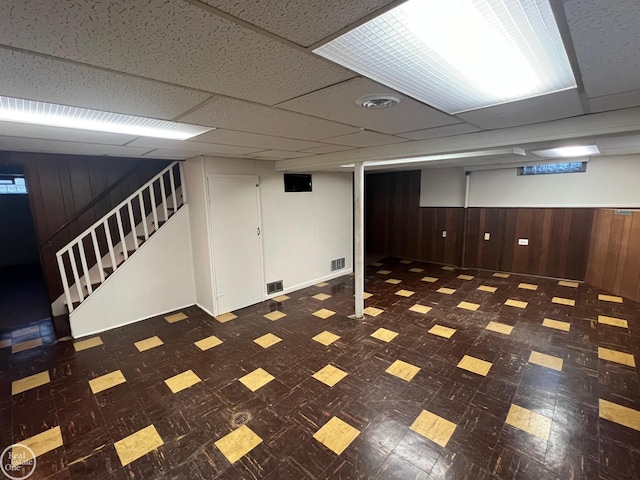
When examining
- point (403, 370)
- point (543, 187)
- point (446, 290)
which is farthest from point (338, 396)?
point (543, 187)

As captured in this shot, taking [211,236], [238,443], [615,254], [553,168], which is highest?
[553,168]

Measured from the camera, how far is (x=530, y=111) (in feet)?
5.99

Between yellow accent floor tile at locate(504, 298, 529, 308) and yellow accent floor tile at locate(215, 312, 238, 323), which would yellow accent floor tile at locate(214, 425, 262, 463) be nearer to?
yellow accent floor tile at locate(215, 312, 238, 323)

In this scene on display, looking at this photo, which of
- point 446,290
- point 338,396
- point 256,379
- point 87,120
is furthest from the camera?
point 446,290

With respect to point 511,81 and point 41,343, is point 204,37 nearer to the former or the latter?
point 511,81

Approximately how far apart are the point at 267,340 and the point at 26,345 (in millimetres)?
2812

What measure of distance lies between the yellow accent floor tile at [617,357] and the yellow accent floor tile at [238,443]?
3.38 m

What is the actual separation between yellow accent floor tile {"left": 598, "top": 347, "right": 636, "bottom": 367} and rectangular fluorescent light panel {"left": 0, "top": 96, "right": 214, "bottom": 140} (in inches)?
167

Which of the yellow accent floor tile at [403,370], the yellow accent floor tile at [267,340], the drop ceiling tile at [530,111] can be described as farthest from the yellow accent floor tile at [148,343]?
the drop ceiling tile at [530,111]

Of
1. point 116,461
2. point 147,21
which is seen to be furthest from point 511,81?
point 116,461

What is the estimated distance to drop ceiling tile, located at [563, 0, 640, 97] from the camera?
798 millimetres

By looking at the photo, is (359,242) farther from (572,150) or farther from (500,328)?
(572,150)

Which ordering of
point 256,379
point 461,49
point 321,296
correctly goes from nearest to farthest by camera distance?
point 461,49 → point 256,379 → point 321,296

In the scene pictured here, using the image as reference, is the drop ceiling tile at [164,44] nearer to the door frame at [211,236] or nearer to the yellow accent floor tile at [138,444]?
the yellow accent floor tile at [138,444]
